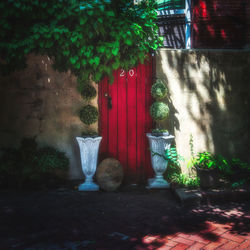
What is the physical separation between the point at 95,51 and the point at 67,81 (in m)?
1.13

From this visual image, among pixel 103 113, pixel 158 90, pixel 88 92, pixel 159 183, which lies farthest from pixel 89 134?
pixel 159 183

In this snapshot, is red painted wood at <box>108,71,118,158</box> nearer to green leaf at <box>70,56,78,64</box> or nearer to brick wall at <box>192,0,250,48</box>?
green leaf at <box>70,56,78,64</box>

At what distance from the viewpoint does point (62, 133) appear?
5.07 metres

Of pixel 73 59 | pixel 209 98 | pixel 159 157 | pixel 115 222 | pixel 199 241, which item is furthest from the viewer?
pixel 209 98

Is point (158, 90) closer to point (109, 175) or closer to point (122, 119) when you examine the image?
point (122, 119)

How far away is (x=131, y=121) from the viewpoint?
517cm

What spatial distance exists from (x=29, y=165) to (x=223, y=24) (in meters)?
6.22

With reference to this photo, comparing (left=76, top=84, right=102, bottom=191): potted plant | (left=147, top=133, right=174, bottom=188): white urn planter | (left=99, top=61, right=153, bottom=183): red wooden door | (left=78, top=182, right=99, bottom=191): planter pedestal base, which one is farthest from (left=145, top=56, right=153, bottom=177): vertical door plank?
(left=78, top=182, right=99, bottom=191): planter pedestal base

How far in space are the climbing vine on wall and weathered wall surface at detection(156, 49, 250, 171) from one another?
1.08m

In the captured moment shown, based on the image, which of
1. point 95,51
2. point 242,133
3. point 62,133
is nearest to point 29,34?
point 95,51

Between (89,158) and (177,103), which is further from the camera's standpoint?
(177,103)

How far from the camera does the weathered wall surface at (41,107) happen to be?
5.00 metres

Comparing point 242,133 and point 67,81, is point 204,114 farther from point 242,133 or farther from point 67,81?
point 67,81

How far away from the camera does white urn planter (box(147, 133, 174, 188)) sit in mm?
4758
